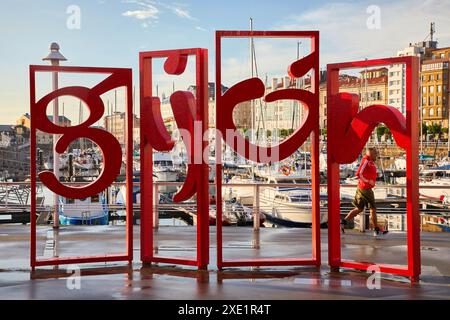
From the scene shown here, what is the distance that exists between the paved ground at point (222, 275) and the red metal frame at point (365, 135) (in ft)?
1.24

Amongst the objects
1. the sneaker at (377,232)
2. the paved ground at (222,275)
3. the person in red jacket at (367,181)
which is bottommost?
the paved ground at (222,275)

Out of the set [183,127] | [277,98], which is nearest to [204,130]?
[183,127]

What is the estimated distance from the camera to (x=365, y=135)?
29.1ft

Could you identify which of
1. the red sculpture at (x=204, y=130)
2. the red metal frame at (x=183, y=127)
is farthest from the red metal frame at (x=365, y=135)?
the red metal frame at (x=183, y=127)

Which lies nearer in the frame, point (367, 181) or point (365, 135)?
point (365, 135)

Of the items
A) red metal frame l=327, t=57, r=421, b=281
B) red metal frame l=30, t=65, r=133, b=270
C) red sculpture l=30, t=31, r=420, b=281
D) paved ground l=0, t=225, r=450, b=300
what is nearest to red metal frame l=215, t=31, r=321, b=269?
red sculpture l=30, t=31, r=420, b=281

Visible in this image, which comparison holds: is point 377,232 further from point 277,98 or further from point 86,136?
point 86,136

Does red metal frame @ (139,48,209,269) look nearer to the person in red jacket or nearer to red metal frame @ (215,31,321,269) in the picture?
red metal frame @ (215,31,321,269)

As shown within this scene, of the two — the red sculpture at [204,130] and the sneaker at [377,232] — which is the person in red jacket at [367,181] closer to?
the sneaker at [377,232]

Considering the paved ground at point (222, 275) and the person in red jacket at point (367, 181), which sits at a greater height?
the person in red jacket at point (367, 181)

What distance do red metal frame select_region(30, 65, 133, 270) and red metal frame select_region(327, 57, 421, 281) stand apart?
3.02 meters

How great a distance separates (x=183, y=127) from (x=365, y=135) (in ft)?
8.65

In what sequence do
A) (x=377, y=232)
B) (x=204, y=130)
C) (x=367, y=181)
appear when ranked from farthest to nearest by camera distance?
1. (x=377, y=232)
2. (x=367, y=181)
3. (x=204, y=130)

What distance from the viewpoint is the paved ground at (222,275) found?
7.77m
